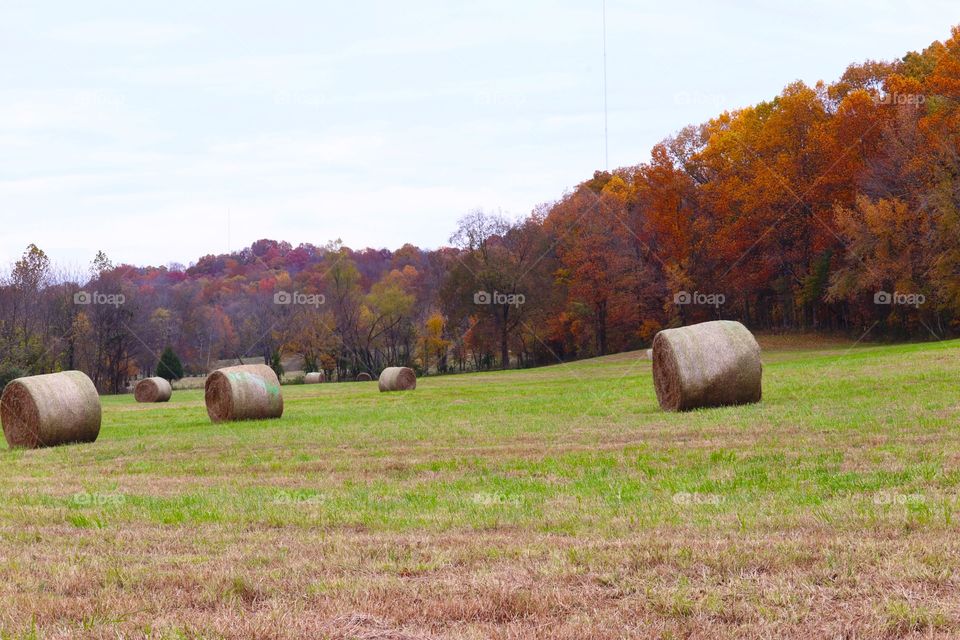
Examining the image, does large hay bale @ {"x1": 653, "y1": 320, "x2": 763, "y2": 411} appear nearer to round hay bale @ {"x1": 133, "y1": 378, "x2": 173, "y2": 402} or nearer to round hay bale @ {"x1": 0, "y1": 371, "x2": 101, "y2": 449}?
round hay bale @ {"x1": 0, "y1": 371, "x2": 101, "y2": 449}

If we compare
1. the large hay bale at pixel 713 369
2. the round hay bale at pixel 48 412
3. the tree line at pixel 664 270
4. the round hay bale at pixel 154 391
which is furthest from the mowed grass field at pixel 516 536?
the tree line at pixel 664 270

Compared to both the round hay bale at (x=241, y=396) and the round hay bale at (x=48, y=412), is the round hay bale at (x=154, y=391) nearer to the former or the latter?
the round hay bale at (x=241, y=396)

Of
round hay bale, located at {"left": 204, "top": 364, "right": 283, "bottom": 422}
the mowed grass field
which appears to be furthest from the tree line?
the mowed grass field

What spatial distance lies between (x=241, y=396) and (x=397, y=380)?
822 inches

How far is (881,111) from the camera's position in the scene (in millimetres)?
59938

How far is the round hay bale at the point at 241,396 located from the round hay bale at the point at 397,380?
19.4 meters

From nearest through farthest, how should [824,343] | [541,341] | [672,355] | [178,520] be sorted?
[178,520] < [672,355] < [824,343] < [541,341]

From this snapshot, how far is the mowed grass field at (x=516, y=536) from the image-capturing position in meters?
5.57

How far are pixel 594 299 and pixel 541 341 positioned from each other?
1081cm

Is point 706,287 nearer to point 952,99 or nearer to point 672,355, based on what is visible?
point 952,99

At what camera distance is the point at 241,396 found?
25250 mm

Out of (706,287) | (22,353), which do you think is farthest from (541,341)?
(22,353)

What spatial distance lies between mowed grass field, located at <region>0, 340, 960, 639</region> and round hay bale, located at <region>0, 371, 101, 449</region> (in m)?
3.93

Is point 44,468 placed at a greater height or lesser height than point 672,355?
lesser
